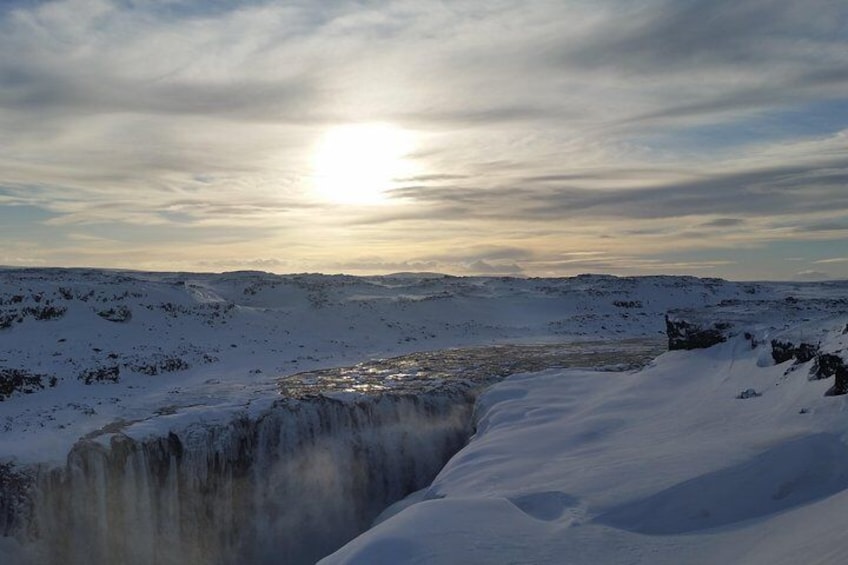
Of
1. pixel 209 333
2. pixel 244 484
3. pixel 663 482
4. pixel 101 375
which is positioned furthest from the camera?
pixel 209 333

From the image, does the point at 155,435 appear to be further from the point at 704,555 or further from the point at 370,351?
the point at 370,351

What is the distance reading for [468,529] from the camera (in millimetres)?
6844

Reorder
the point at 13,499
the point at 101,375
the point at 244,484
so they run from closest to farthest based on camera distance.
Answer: the point at 13,499 → the point at 244,484 → the point at 101,375

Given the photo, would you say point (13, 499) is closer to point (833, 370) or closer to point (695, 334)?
point (833, 370)

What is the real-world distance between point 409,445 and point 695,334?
7559 mm

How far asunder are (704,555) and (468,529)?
2213 millimetres

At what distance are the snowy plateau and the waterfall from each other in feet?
0.12

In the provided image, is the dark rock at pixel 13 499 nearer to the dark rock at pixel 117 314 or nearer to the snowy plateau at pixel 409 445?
the snowy plateau at pixel 409 445

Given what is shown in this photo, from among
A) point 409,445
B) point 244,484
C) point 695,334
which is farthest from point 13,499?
point 695,334

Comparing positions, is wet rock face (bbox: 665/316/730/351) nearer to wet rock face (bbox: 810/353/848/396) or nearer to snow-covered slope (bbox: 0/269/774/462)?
wet rock face (bbox: 810/353/848/396)

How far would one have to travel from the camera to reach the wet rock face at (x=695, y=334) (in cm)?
1645

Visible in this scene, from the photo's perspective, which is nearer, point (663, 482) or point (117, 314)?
point (663, 482)

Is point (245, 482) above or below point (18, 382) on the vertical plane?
below

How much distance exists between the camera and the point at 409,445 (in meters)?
15.5
